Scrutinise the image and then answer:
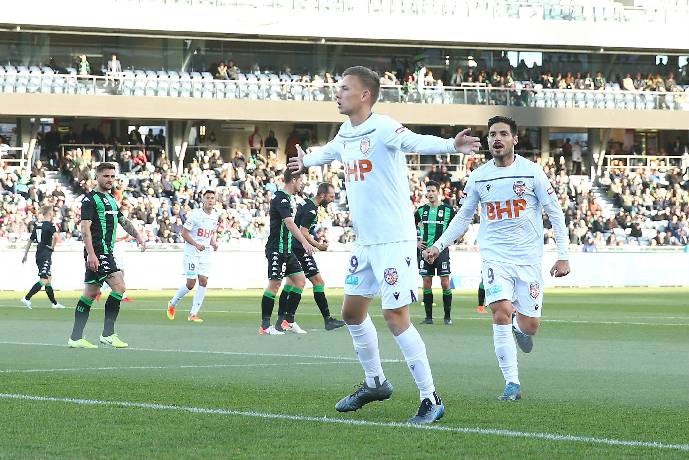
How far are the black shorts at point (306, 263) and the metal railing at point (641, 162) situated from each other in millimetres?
38382

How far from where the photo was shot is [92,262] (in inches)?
599

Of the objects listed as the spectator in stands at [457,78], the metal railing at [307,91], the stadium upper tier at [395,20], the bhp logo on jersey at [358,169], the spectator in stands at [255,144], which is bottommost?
the bhp logo on jersey at [358,169]

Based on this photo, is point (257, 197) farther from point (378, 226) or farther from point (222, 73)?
point (378, 226)

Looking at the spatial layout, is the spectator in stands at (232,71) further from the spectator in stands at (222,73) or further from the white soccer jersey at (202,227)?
the white soccer jersey at (202,227)

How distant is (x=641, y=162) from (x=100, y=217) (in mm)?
46830

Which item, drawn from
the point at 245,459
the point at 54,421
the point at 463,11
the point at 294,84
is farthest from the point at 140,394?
the point at 463,11

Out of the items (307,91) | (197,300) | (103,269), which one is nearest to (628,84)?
(307,91)

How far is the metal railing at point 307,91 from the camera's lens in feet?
165

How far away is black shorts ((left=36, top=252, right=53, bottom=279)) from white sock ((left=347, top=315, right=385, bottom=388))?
1882 centimetres

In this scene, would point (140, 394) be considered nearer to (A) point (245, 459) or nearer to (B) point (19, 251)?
(A) point (245, 459)

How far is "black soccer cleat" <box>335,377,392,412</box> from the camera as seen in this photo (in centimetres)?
928

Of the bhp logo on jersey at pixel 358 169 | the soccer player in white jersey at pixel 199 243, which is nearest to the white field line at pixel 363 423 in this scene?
the bhp logo on jersey at pixel 358 169

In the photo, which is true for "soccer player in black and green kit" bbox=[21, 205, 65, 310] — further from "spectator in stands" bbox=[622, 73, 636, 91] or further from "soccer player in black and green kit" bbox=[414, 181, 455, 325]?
"spectator in stands" bbox=[622, 73, 636, 91]

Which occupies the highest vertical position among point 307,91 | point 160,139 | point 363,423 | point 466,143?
point 307,91
